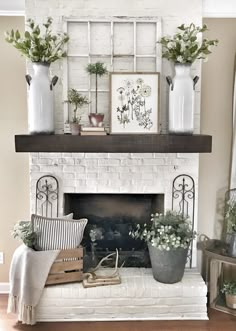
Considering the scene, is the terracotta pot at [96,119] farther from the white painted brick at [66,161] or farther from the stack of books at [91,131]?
the white painted brick at [66,161]

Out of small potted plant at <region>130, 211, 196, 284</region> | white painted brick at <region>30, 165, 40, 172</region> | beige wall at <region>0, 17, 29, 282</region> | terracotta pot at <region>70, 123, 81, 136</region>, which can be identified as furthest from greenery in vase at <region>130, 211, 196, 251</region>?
beige wall at <region>0, 17, 29, 282</region>

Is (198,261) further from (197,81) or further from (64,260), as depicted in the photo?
(197,81)

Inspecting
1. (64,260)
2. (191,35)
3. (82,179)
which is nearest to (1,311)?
(64,260)

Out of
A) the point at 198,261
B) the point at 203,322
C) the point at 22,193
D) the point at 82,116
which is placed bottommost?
the point at 203,322

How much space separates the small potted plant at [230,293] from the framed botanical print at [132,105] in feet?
4.41

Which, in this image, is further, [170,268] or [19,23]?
[19,23]

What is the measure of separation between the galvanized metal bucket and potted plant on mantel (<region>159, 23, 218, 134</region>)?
0.89 metres

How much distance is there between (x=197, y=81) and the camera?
292 cm

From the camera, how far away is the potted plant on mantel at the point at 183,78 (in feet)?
9.07

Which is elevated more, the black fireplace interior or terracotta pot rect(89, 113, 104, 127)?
terracotta pot rect(89, 113, 104, 127)

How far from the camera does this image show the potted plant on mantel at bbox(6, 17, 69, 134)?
8.99ft

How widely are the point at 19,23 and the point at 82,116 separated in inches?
37.0

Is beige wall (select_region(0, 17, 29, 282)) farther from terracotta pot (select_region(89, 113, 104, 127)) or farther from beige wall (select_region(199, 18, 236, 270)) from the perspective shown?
beige wall (select_region(199, 18, 236, 270))

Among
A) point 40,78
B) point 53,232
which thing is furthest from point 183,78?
point 53,232
